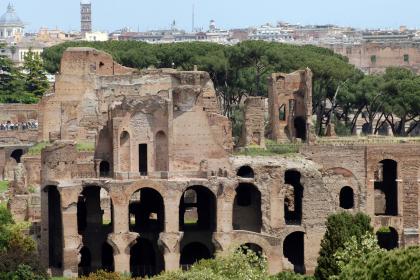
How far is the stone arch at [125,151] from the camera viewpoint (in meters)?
61.3

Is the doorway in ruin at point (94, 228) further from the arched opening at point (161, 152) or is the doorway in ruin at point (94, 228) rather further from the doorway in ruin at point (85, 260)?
the arched opening at point (161, 152)

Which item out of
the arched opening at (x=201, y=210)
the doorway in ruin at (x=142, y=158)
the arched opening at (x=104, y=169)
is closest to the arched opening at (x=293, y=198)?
the arched opening at (x=201, y=210)

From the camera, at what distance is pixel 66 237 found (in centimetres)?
5956

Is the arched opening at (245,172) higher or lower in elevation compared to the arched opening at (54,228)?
higher

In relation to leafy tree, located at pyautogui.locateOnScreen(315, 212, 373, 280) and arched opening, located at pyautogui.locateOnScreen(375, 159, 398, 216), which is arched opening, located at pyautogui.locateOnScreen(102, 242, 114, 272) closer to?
leafy tree, located at pyautogui.locateOnScreen(315, 212, 373, 280)

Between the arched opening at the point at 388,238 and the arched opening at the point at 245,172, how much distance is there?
680 cm

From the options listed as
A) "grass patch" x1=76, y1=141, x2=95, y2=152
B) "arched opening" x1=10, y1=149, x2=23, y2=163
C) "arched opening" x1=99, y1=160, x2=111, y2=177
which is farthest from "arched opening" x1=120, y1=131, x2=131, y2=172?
"arched opening" x1=10, y1=149, x2=23, y2=163

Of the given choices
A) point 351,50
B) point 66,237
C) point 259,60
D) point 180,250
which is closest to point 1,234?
point 66,237

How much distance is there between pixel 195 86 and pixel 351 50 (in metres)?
92.4

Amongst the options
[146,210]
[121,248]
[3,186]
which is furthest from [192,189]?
[3,186]

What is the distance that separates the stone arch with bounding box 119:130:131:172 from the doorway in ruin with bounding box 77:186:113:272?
1.53 meters

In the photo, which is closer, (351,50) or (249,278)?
(249,278)

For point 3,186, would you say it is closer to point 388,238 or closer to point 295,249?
point 295,249

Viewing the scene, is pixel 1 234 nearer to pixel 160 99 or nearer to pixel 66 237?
pixel 66 237
